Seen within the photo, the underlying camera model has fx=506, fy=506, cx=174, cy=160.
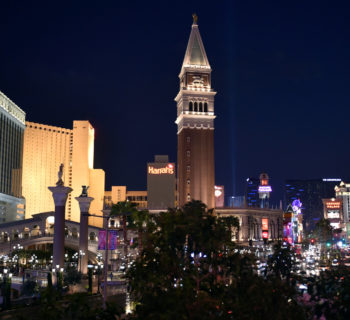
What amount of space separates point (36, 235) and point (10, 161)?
58.8m

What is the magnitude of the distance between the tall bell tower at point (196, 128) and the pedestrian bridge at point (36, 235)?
32.9m

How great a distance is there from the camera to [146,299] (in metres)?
19.3

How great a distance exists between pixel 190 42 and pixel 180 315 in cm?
12793

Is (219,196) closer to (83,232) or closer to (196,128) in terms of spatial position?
(196,128)

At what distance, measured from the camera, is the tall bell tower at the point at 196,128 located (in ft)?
429

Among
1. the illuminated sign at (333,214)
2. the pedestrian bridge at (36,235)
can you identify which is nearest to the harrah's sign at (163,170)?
the pedestrian bridge at (36,235)

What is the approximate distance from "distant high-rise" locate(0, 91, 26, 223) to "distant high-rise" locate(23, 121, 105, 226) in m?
4.06

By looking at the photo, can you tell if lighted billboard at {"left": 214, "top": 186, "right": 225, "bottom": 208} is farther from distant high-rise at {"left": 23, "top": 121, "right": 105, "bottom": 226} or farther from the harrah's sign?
distant high-rise at {"left": 23, "top": 121, "right": 105, "bottom": 226}

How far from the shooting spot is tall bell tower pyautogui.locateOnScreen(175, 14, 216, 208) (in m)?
131

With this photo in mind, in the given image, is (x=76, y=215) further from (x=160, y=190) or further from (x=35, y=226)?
(x=35, y=226)

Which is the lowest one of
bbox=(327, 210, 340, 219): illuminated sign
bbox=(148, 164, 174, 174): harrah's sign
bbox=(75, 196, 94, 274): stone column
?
bbox=(75, 196, 94, 274): stone column

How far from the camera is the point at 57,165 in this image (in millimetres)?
160375

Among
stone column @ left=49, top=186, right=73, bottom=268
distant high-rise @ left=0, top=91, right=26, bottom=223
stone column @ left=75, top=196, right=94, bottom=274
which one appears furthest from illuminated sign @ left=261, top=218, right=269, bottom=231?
stone column @ left=49, top=186, right=73, bottom=268

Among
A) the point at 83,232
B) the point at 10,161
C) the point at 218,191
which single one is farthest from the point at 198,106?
the point at 83,232
